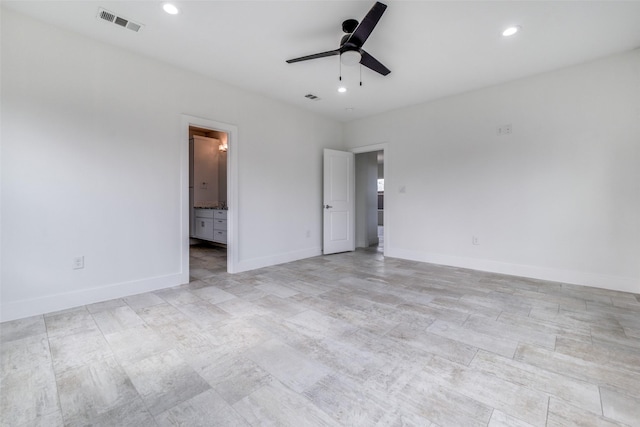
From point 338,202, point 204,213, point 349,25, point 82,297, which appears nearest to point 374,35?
point 349,25

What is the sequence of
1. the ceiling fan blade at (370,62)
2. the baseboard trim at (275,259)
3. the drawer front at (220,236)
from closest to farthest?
the ceiling fan blade at (370,62)
the baseboard trim at (275,259)
the drawer front at (220,236)

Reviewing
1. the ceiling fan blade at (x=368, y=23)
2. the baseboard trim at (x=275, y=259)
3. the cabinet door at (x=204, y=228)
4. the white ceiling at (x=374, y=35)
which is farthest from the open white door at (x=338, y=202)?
the ceiling fan blade at (x=368, y=23)

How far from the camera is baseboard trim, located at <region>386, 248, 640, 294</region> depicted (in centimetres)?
318

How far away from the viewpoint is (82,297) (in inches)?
109

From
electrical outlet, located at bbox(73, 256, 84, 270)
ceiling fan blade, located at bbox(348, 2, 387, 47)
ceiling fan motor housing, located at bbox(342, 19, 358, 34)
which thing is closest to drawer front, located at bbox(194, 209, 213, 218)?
electrical outlet, located at bbox(73, 256, 84, 270)

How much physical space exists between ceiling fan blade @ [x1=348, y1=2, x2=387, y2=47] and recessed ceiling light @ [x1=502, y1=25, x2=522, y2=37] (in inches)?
58.4

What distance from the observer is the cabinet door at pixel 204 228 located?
6.00 meters

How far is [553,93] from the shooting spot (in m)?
3.54

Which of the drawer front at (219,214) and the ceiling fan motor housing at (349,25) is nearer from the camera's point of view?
the ceiling fan motor housing at (349,25)

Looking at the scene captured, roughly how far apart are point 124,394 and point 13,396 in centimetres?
59

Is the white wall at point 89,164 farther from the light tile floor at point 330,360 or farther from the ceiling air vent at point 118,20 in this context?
the ceiling air vent at point 118,20

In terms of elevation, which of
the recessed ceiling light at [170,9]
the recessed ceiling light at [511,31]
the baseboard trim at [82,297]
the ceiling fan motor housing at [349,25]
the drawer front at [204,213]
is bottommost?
the baseboard trim at [82,297]

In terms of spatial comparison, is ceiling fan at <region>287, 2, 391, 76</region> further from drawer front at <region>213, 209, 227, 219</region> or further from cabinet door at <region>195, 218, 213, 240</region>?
cabinet door at <region>195, 218, 213, 240</region>

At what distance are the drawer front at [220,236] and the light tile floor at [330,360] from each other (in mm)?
2359
